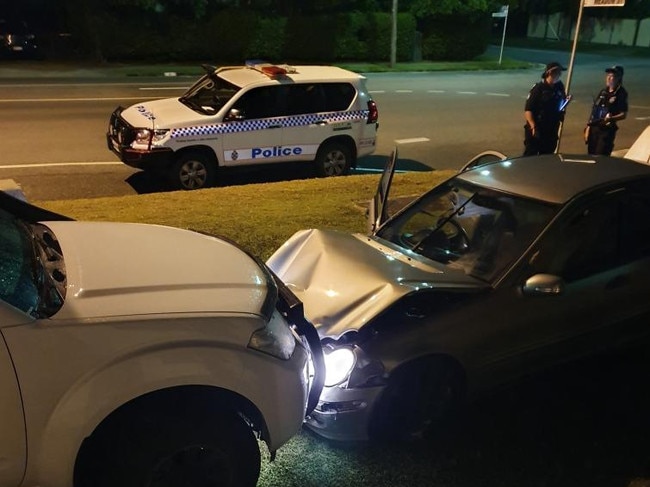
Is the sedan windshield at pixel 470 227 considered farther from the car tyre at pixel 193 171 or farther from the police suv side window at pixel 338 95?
the police suv side window at pixel 338 95

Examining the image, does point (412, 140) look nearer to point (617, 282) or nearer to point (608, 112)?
point (608, 112)

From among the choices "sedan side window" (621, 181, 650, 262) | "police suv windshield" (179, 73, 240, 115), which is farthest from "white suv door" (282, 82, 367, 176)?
"sedan side window" (621, 181, 650, 262)

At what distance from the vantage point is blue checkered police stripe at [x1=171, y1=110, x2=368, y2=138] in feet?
29.5

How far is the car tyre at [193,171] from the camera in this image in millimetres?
9086

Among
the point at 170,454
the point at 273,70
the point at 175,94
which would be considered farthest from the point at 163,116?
the point at 175,94

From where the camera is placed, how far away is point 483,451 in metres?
3.57

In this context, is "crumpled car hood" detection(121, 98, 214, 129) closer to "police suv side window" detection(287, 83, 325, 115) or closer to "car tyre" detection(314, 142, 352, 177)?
"police suv side window" detection(287, 83, 325, 115)

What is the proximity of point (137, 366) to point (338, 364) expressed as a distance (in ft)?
4.26

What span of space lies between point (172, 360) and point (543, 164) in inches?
130

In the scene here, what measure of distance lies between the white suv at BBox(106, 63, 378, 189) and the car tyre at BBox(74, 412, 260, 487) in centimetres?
667

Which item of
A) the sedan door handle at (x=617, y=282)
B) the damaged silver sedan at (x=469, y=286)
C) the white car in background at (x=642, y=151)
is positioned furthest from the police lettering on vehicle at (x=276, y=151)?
the sedan door handle at (x=617, y=282)

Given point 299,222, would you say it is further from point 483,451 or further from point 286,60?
point 286,60

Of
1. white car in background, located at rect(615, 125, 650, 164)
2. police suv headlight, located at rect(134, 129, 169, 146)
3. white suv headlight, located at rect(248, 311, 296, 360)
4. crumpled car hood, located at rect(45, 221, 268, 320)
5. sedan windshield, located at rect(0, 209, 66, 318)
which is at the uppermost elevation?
sedan windshield, located at rect(0, 209, 66, 318)

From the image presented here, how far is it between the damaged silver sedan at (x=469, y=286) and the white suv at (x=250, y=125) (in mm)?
4944
